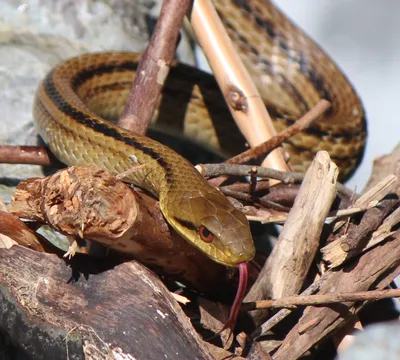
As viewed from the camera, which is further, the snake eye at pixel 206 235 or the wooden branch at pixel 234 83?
the wooden branch at pixel 234 83

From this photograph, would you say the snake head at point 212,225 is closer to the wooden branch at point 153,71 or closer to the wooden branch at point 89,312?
the wooden branch at point 89,312

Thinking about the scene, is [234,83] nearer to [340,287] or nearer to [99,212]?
[340,287]

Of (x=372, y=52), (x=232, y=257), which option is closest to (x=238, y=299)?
(x=232, y=257)

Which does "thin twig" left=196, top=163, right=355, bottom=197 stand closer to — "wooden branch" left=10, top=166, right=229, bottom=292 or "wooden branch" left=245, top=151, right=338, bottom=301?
"wooden branch" left=245, top=151, right=338, bottom=301

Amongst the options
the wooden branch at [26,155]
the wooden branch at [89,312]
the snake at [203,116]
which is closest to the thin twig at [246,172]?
the snake at [203,116]

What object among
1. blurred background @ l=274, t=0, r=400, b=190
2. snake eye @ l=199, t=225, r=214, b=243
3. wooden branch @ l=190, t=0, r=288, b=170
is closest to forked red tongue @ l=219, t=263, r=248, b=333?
snake eye @ l=199, t=225, r=214, b=243

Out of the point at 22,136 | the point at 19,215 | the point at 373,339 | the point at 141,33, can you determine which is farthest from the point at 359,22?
the point at 19,215

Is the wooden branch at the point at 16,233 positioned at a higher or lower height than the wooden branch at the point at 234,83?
lower

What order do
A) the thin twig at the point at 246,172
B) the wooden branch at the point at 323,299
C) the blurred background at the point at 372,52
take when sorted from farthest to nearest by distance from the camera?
the blurred background at the point at 372,52 → the thin twig at the point at 246,172 → the wooden branch at the point at 323,299

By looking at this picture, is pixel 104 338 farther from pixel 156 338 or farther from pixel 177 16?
pixel 177 16
